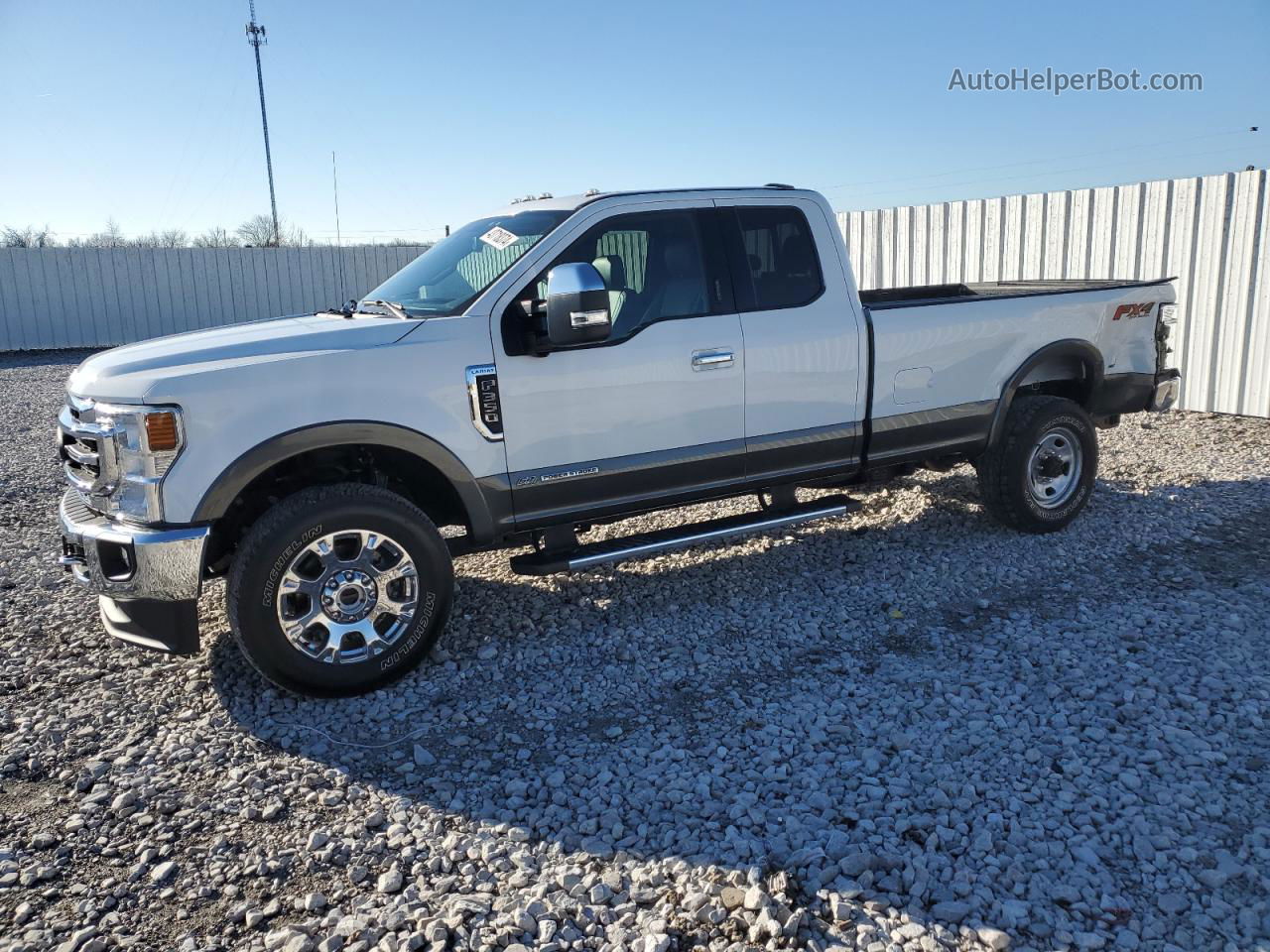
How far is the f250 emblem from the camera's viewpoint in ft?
20.6

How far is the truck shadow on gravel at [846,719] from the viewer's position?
3.03 m

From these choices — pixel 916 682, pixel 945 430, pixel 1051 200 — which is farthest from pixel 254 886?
pixel 1051 200

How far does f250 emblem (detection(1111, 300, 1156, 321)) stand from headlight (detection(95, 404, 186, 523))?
5698 millimetres

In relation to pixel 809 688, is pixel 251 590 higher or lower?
higher

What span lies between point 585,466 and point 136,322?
21519 mm

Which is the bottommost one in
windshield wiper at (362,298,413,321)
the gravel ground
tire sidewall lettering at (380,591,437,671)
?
the gravel ground

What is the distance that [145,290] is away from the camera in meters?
22.4

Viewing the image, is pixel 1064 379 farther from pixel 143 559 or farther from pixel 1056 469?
pixel 143 559

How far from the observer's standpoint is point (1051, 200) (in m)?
10.8

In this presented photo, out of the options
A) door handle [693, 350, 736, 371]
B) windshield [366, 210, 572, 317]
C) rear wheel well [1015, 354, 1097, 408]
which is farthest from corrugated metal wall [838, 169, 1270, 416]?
windshield [366, 210, 572, 317]

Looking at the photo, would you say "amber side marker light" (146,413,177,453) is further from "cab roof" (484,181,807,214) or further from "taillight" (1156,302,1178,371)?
"taillight" (1156,302,1178,371)

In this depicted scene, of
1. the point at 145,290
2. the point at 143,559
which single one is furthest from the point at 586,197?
the point at 145,290

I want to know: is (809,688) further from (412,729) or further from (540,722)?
(412,729)

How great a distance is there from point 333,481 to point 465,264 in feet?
4.25
